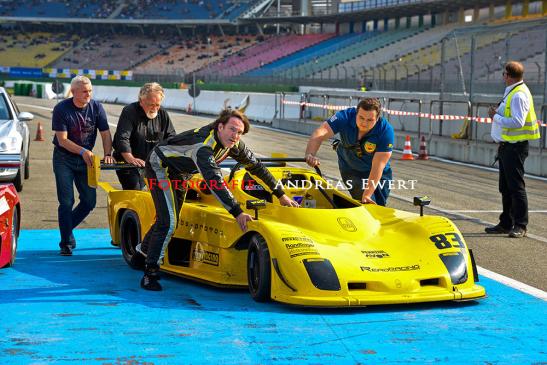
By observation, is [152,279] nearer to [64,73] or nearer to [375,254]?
[375,254]

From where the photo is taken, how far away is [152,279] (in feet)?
26.1

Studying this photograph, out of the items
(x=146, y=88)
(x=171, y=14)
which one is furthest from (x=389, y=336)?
(x=171, y=14)

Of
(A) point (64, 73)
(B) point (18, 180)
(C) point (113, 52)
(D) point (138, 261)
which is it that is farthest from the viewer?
(C) point (113, 52)

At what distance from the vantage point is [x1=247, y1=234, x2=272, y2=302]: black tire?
285 inches

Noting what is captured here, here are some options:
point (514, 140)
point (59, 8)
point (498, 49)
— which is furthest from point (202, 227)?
point (59, 8)

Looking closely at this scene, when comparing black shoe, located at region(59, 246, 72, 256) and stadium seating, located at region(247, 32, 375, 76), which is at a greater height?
stadium seating, located at region(247, 32, 375, 76)

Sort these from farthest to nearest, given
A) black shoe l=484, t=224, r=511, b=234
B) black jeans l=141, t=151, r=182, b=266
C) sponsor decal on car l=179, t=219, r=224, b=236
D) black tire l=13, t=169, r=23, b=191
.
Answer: black tire l=13, t=169, r=23, b=191, black shoe l=484, t=224, r=511, b=234, black jeans l=141, t=151, r=182, b=266, sponsor decal on car l=179, t=219, r=224, b=236

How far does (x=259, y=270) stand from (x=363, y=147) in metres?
2.42

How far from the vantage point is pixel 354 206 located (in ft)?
27.9

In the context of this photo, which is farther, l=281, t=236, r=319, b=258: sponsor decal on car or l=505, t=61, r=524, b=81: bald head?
l=505, t=61, r=524, b=81: bald head

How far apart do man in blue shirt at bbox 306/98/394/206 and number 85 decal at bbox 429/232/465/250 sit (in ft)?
3.66

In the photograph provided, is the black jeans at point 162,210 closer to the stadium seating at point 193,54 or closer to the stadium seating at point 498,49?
the stadium seating at point 498,49

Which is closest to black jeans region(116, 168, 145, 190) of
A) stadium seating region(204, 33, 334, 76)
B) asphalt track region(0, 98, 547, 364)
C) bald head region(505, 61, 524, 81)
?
asphalt track region(0, 98, 547, 364)

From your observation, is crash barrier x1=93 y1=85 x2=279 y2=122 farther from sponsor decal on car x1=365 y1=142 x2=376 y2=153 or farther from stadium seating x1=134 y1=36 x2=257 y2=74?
sponsor decal on car x1=365 y1=142 x2=376 y2=153
